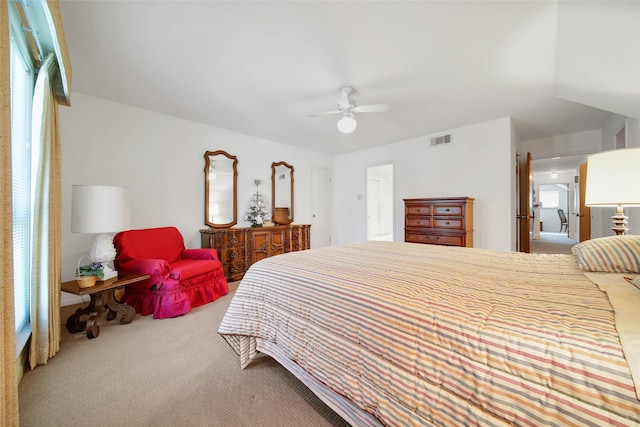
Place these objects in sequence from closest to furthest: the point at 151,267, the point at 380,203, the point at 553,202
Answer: the point at 151,267 < the point at 380,203 < the point at 553,202

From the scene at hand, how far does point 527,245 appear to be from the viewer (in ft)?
15.3

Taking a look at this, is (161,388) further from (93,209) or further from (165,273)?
(93,209)

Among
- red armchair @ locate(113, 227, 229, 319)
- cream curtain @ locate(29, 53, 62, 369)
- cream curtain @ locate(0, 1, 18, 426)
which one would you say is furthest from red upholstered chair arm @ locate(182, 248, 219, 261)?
cream curtain @ locate(0, 1, 18, 426)

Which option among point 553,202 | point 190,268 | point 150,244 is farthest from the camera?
point 553,202

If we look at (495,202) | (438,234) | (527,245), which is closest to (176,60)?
(438,234)

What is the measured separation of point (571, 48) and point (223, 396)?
3.64 meters

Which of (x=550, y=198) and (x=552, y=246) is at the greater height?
(x=550, y=198)

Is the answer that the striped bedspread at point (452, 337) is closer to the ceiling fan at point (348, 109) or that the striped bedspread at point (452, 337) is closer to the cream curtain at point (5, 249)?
the cream curtain at point (5, 249)

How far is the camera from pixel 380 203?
8539 millimetres

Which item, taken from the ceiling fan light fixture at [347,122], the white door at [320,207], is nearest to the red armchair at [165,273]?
the ceiling fan light fixture at [347,122]

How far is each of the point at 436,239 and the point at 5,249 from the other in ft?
14.4

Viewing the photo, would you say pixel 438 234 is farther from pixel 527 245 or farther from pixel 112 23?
pixel 112 23

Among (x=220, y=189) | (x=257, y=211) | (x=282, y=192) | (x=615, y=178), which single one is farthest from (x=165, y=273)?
(x=615, y=178)

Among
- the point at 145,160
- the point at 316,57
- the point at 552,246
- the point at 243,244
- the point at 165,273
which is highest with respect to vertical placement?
the point at 316,57
